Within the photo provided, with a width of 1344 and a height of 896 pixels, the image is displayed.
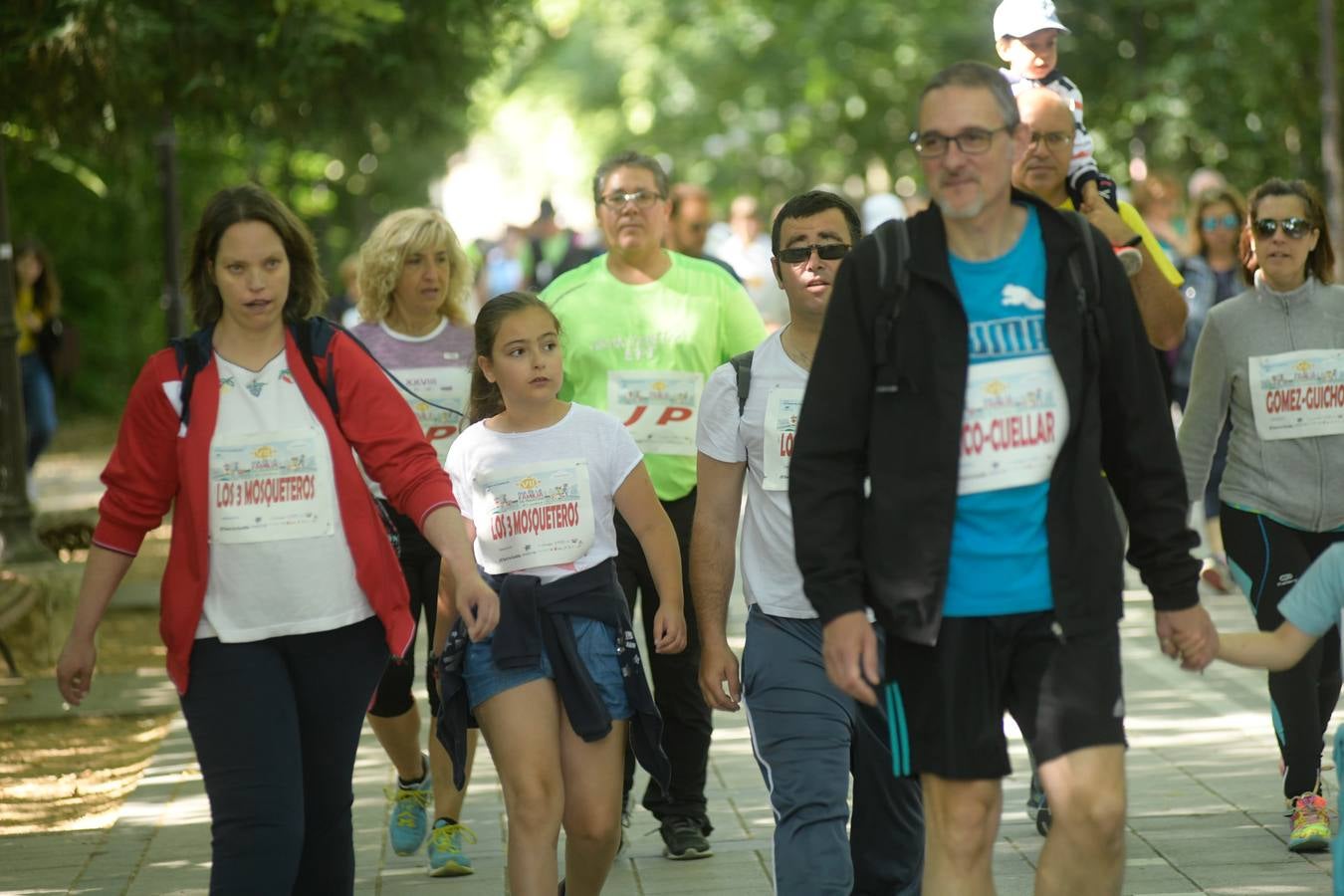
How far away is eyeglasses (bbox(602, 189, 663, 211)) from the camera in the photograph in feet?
24.5

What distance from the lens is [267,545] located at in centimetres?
501

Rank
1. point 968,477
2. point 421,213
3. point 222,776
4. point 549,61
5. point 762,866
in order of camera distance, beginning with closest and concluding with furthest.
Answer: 1. point 968,477
2. point 222,776
3. point 762,866
4. point 421,213
5. point 549,61

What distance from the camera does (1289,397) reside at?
6.86 m

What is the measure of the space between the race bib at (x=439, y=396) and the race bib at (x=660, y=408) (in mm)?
567

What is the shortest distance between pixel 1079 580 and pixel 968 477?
310 mm

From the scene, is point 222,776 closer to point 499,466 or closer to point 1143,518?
point 499,466

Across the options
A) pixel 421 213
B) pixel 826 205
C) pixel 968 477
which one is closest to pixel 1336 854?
pixel 968 477

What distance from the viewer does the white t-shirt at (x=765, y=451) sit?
5.47 meters

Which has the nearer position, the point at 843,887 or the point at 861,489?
the point at 861,489

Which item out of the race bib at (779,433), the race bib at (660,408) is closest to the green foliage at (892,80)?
the race bib at (660,408)

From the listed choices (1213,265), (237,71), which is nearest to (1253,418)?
(1213,265)

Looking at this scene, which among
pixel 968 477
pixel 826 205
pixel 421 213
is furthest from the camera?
pixel 421 213

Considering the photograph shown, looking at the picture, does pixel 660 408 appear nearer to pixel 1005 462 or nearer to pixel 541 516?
pixel 541 516

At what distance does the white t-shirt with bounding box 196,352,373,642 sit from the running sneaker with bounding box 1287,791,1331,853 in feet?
10.7
